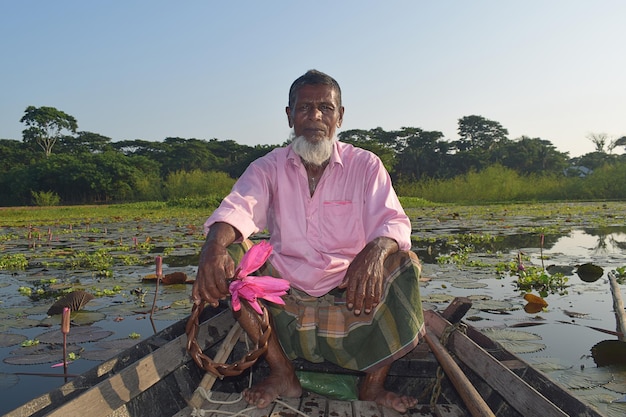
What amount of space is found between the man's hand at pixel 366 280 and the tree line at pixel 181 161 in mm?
20701

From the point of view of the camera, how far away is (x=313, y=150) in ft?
6.85

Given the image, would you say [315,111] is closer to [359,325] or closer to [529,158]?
[359,325]

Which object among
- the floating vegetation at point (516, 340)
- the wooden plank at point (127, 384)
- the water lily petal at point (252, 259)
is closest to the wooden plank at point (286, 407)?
the wooden plank at point (127, 384)

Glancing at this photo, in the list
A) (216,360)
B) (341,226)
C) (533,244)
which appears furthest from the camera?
(533,244)

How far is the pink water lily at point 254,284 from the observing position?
1468 mm

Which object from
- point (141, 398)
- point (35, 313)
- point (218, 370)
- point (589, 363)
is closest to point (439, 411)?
point (218, 370)

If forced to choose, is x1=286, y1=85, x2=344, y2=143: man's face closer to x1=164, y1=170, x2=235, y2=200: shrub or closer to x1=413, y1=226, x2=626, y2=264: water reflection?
x1=413, y1=226, x2=626, y2=264: water reflection

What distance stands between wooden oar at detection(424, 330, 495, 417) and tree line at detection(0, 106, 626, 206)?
20.6 meters

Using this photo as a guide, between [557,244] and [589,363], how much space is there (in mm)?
5269

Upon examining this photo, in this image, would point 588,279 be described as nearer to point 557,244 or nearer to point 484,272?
point 484,272

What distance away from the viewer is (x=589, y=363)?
2592 mm

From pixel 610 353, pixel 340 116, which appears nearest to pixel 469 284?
pixel 610 353

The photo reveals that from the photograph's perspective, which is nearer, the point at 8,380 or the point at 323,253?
the point at 323,253

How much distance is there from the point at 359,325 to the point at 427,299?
88.0 inches
